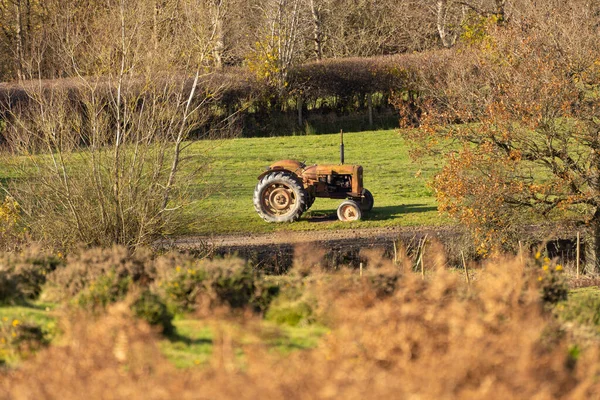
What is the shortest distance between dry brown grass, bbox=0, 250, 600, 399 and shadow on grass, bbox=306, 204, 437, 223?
13.7 m

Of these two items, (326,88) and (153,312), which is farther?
(326,88)

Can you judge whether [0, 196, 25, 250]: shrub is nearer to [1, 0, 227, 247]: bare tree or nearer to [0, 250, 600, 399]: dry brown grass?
[1, 0, 227, 247]: bare tree

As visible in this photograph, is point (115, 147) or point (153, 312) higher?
point (115, 147)

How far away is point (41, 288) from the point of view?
10.1 meters

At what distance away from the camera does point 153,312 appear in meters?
8.23

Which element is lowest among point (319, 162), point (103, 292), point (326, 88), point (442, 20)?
point (103, 292)

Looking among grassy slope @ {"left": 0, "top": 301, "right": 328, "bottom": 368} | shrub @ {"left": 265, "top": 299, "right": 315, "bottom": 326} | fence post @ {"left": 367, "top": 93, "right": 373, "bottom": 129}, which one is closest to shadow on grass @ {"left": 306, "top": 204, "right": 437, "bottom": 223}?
fence post @ {"left": 367, "top": 93, "right": 373, "bottom": 129}

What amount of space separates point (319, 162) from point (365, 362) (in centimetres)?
2285

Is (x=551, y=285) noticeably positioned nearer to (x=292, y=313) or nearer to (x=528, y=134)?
(x=292, y=313)

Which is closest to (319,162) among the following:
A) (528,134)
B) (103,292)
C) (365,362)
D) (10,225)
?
(528,134)

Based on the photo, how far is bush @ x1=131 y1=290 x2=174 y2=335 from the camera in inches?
323

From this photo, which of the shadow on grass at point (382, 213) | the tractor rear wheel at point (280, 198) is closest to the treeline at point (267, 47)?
the tractor rear wheel at point (280, 198)

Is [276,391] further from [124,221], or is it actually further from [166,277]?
[124,221]

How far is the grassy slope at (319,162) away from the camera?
2112 cm
